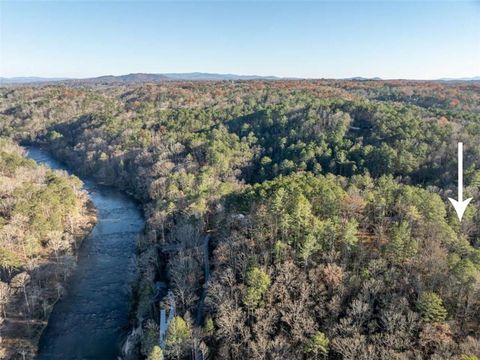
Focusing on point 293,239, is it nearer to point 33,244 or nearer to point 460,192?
point 460,192

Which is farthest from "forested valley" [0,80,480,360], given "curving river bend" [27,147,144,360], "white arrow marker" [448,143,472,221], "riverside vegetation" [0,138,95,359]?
"white arrow marker" [448,143,472,221]

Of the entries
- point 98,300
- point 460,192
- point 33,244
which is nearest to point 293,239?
point 460,192

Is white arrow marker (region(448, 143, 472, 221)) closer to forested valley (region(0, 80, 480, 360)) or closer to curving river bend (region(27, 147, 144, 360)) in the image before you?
forested valley (region(0, 80, 480, 360))

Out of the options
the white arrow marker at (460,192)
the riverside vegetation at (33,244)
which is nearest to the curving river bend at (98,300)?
Answer: the riverside vegetation at (33,244)

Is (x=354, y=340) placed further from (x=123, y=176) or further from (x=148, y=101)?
(x=148, y=101)

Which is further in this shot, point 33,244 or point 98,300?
point 33,244
